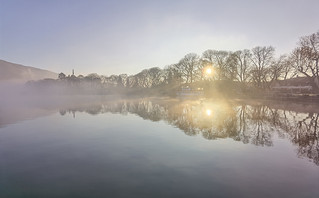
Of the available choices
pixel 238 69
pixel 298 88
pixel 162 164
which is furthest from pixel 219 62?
pixel 162 164

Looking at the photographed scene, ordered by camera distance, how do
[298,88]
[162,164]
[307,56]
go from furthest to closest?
1. [298,88]
2. [307,56]
3. [162,164]

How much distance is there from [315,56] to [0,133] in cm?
6528

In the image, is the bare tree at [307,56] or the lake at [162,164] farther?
the bare tree at [307,56]

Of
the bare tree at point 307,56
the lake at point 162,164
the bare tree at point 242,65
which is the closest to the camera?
the lake at point 162,164

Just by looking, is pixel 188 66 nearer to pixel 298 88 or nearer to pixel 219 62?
pixel 219 62

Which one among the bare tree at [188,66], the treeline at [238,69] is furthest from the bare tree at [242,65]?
the bare tree at [188,66]

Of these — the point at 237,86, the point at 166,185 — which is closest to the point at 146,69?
the point at 237,86

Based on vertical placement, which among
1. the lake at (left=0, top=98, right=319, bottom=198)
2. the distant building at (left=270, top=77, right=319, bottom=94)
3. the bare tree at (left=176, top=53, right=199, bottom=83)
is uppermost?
the bare tree at (left=176, top=53, right=199, bottom=83)

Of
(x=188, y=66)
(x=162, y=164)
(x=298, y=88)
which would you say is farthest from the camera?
(x=188, y=66)

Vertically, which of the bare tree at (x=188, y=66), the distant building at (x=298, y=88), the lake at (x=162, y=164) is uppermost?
the bare tree at (x=188, y=66)

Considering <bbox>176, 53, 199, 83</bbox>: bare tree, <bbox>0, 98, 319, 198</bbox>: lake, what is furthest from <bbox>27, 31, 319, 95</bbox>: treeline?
<bbox>0, 98, 319, 198</bbox>: lake

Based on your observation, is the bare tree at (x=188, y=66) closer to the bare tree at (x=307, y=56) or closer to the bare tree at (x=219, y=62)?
the bare tree at (x=219, y=62)

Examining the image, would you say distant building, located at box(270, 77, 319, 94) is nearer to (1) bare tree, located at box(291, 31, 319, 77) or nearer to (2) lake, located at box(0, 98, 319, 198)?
(1) bare tree, located at box(291, 31, 319, 77)

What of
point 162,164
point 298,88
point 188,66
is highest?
point 188,66
